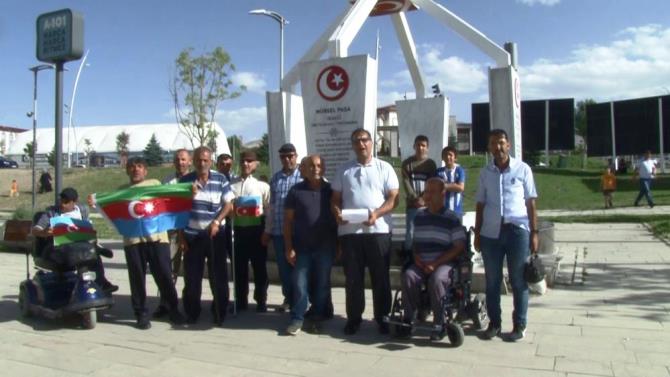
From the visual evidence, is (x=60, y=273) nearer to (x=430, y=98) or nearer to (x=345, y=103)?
(x=345, y=103)

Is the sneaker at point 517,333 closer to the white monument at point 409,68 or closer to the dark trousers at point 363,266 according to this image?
the dark trousers at point 363,266

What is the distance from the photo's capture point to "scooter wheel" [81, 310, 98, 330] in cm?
628

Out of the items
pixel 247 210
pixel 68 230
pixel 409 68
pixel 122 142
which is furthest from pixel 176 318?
pixel 122 142

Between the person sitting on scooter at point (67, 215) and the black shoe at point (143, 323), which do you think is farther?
the person sitting on scooter at point (67, 215)

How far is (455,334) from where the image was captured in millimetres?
5367

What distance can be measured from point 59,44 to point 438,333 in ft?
17.1

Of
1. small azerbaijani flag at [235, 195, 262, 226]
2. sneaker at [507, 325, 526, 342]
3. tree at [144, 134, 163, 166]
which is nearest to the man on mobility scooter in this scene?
small azerbaijani flag at [235, 195, 262, 226]

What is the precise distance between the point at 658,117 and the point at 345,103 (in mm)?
39552

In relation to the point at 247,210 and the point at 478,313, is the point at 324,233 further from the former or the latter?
the point at 478,313

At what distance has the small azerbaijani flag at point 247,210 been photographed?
22.5 ft

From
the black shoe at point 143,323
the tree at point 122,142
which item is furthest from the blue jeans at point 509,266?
the tree at point 122,142

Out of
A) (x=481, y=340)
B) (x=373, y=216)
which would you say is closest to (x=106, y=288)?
(x=373, y=216)

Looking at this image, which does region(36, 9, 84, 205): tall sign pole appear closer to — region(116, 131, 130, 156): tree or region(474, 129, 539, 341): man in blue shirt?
region(474, 129, 539, 341): man in blue shirt

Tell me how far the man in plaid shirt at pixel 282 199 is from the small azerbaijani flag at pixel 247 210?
0.21 meters
